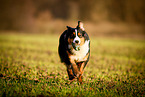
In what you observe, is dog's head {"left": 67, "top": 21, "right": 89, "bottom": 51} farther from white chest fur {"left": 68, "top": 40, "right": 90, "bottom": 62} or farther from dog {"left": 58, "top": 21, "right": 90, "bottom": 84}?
white chest fur {"left": 68, "top": 40, "right": 90, "bottom": 62}

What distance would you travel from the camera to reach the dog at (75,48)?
4.52 m

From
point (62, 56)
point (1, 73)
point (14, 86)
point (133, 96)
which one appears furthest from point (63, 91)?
point (1, 73)

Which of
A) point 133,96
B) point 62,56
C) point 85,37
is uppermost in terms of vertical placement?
point 85,37

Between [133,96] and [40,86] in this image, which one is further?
[40,86]

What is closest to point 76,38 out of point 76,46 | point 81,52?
point 76,46

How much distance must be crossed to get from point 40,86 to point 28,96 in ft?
2.58

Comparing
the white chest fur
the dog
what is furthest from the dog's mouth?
the white chest fur

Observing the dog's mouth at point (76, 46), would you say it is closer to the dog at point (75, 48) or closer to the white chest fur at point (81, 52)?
the dog at point (75, 48)

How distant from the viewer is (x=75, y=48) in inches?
178

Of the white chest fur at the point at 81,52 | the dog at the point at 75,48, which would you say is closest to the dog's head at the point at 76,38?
the dog at the point at 75,48

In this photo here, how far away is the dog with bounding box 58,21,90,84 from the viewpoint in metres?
4.52

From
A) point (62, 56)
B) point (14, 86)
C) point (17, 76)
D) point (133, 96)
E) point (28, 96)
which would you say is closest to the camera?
point (28, 96)

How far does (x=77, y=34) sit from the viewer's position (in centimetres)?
450

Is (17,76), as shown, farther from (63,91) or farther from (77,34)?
(77,34)
